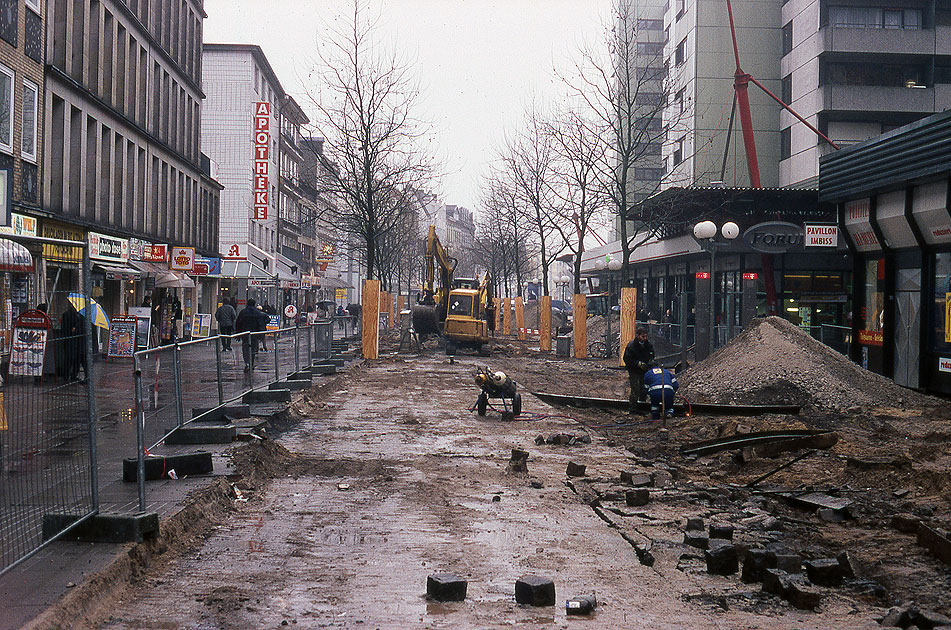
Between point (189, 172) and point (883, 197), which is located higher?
point (189, 172)

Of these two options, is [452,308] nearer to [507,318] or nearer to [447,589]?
[507,318]

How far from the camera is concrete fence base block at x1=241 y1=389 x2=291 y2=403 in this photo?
1554 cm

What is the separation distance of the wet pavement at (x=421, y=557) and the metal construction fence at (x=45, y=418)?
30.2 inches

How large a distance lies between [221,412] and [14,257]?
816 cm

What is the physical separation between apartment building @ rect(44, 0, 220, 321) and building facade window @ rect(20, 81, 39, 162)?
123cm

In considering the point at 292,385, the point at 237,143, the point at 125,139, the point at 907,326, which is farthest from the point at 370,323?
the point at 237,143

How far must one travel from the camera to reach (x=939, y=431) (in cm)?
1421

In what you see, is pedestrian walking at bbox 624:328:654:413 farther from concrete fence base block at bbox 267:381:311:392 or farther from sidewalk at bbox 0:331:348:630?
sidewalk at bbox 0:331:348:630

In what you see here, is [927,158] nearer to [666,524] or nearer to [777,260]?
[666,524]

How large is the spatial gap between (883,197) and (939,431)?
7.44m

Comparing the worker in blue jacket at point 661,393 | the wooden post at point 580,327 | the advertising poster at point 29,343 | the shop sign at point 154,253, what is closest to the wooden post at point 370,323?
the wooden post at point 580,327

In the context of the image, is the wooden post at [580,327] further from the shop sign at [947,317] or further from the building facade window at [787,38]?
the building facade window at [787,38]

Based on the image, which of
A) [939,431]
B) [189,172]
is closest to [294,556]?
[939,431]

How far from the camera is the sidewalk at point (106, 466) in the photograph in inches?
208
